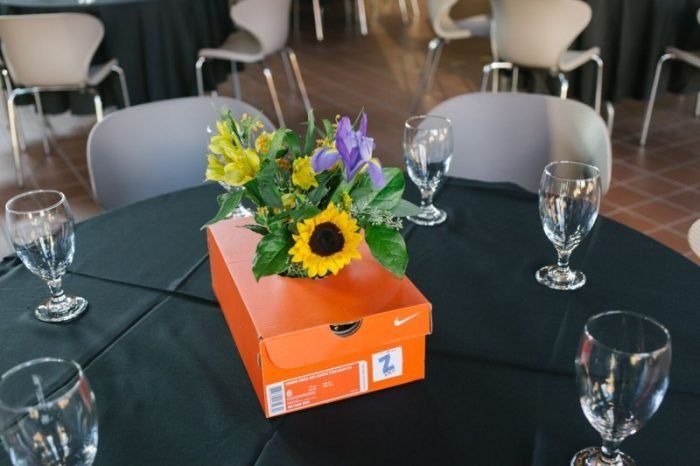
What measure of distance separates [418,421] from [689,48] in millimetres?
3534

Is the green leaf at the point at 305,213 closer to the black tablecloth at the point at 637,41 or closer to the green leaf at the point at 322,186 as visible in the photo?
the green leaf at the point at 322,186

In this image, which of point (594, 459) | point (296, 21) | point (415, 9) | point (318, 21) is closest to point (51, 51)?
point (594, 459)

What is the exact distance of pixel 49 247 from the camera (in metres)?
1.27

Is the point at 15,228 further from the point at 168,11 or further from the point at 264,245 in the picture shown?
the point at 168,11

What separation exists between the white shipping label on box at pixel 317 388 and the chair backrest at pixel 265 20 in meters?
2.99

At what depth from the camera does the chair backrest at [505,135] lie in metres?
2.09

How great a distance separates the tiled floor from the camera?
3.40m

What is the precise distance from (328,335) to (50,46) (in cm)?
284

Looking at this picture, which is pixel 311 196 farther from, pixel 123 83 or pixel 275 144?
pixel 123 83

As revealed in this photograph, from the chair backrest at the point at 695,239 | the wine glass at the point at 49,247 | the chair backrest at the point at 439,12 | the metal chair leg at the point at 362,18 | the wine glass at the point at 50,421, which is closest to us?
the wine glass at the point at 50,421

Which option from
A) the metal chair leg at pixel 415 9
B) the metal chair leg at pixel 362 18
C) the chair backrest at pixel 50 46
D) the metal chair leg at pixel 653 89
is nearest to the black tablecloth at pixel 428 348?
the chair backrest at pixel 50 46

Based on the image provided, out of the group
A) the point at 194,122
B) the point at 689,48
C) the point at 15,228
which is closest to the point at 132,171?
the point at 194,122

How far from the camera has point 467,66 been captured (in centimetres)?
541

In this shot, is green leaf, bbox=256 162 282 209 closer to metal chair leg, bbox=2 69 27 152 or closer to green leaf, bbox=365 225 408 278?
green leaf, bbox=365 225 408 278
